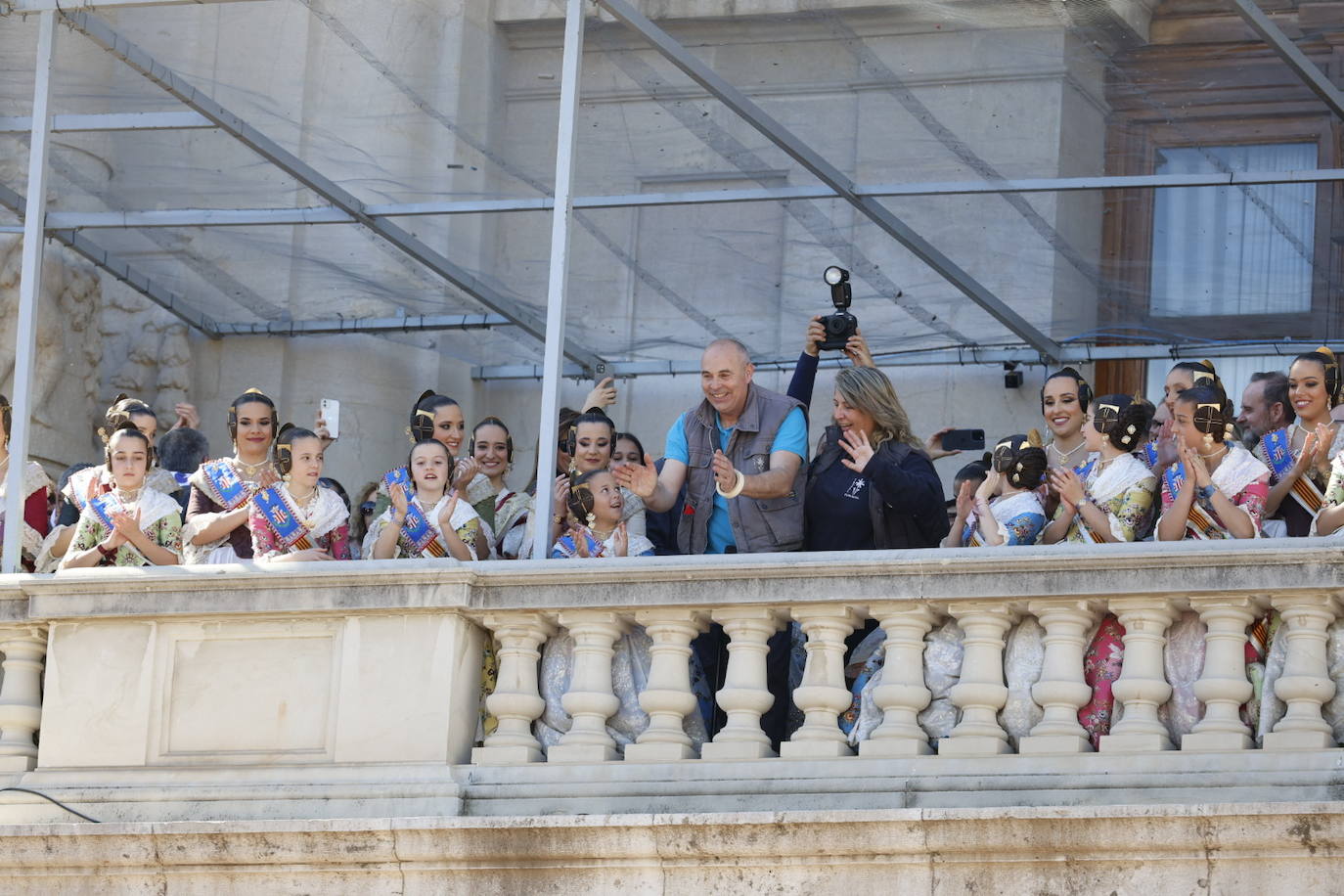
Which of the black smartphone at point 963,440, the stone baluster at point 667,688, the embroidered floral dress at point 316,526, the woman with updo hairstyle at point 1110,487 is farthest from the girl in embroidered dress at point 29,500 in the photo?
the woman with updo hairstyle at point 1110,487

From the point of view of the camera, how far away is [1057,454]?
10.4m

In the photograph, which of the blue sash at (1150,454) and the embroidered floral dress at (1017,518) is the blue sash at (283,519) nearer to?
the embroidered floral dress at (1017,518)

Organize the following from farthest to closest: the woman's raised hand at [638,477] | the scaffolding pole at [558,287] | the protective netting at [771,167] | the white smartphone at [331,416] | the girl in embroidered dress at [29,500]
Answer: the protective netting at [771,167], the white smartphone at [331,416], the girl in embroidered dress at [29,500], the scaffolding pole at [558,287], the woman's raised hand at [638,477]

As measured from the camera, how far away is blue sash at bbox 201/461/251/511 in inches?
427

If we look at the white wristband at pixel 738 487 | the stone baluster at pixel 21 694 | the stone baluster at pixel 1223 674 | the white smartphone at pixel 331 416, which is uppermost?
the white smartphone at pixel 331 416

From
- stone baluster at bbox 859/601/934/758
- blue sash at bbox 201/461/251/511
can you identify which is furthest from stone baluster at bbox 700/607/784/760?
blue sash at bbox 201/461/251/511

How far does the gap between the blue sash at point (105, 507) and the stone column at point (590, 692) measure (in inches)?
82.6

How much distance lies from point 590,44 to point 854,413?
3.66 metres

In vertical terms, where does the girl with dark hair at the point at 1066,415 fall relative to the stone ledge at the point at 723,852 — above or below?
above

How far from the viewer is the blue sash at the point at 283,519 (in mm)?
10477

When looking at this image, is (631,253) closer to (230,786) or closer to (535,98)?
(535,98)

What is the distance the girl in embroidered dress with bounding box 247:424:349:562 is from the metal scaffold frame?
38.1 inches

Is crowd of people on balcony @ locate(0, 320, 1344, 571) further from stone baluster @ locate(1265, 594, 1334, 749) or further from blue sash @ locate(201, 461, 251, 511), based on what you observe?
stone baluster @ locate(1265, 594, 1334, 749)

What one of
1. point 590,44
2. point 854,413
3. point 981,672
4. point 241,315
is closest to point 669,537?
point 854,413
